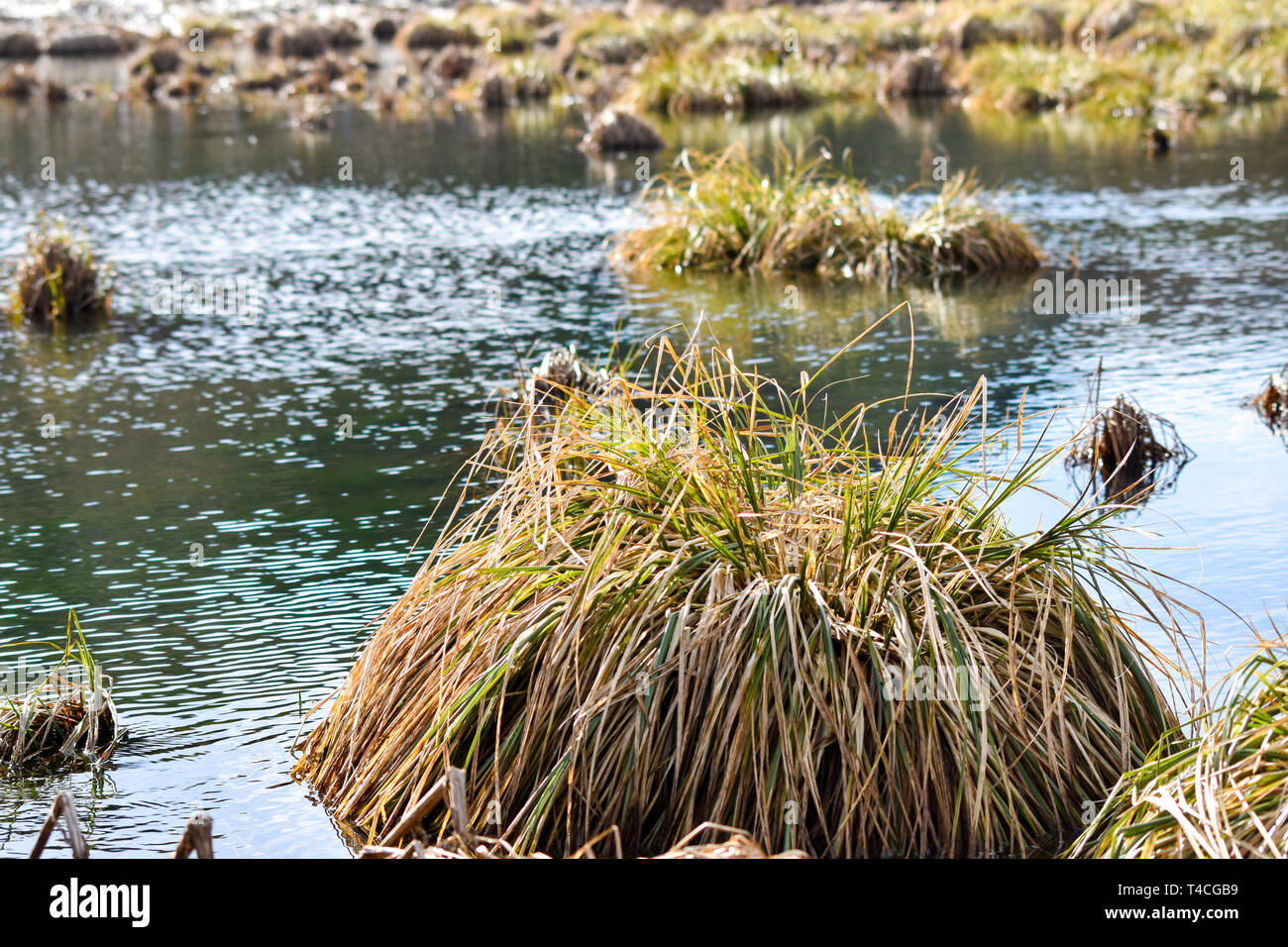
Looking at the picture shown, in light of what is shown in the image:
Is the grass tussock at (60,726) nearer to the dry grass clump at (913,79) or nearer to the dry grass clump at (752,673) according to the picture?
the dry grass clump at (752,673)

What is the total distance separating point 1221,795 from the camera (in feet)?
11.7

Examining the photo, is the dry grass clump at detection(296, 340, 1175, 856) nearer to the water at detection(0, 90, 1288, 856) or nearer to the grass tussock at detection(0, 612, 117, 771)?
the water at detection(0, 90, 1288, 856)

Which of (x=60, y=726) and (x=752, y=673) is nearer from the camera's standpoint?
(x=752, y=673)

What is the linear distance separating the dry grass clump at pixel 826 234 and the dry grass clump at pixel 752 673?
8.96m

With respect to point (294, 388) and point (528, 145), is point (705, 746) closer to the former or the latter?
point (294, 388)

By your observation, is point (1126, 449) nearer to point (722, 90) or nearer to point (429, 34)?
point (722, 90)

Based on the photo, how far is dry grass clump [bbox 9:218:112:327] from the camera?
12.8 meters

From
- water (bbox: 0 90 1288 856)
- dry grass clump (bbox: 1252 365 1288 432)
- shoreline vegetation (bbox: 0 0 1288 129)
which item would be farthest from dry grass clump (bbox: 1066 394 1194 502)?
shoreline vegetation (bbox: 0 0 1288 129)

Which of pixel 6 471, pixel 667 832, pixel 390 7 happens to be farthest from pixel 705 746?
pixel 390 7

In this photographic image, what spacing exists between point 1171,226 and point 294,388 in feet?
28.8

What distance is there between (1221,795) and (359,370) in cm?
807

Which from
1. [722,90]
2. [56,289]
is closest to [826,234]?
[56,289]

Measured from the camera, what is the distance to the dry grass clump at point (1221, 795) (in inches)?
134

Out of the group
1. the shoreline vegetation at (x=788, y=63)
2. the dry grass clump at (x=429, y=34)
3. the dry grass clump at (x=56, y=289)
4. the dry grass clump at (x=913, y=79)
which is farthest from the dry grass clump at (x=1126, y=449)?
the dry grass clump at (x=429, y=34)
